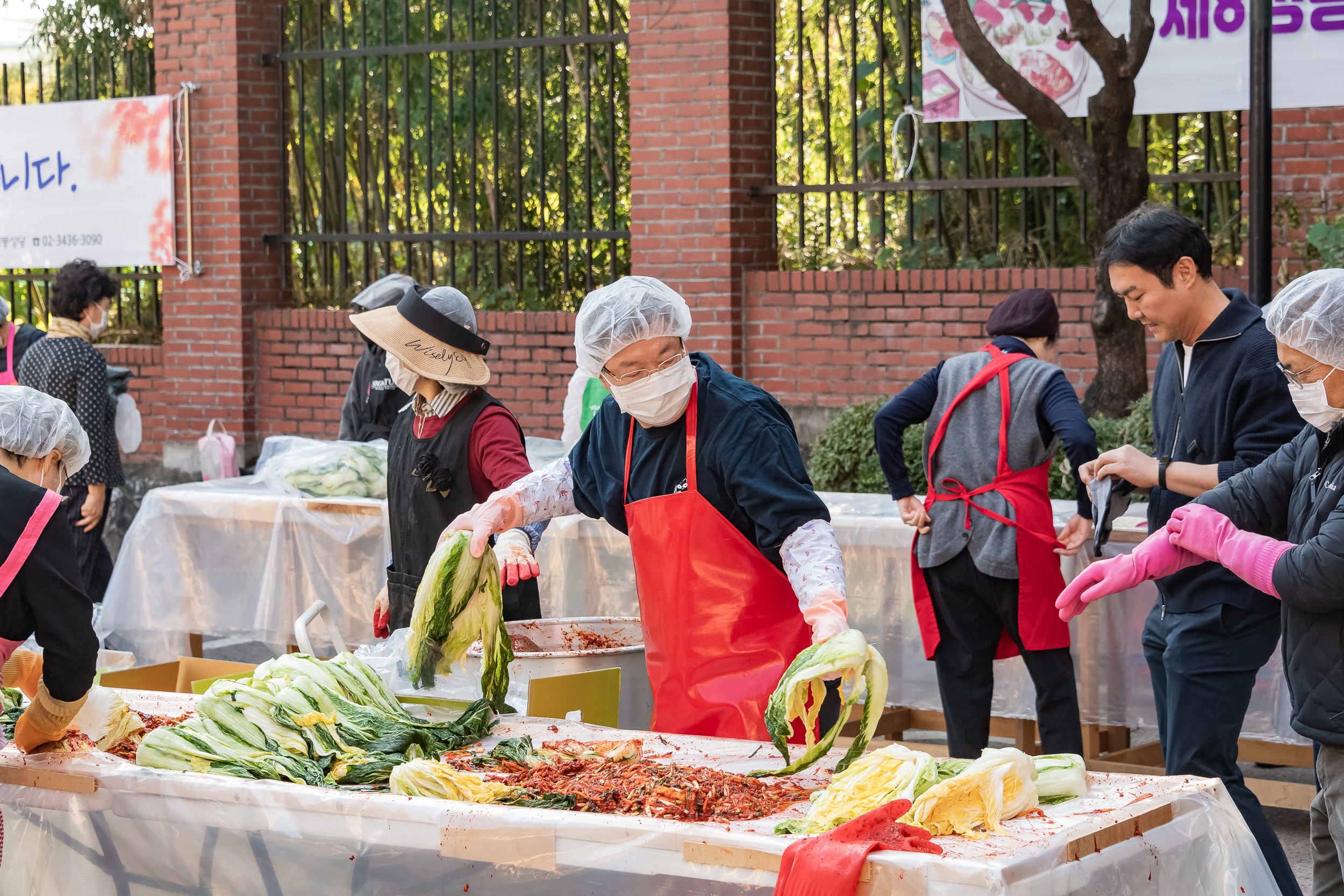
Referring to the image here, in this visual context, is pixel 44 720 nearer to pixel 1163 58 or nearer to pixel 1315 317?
pixel 1315 317

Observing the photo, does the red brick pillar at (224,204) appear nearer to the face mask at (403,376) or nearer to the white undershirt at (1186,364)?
the face mask at (403,376)

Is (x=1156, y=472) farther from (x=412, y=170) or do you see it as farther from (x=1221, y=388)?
(x=412, y=170)

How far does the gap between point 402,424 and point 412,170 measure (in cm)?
724

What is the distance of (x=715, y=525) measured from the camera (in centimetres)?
372

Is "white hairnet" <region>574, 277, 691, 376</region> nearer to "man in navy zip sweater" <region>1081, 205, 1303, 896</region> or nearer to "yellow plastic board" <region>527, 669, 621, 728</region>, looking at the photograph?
"yellow plastic board" <region>527, 669, 621, 728</region>

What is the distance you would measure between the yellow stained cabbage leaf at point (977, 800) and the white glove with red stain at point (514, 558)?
1.42 metres

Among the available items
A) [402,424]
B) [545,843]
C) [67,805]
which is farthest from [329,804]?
[402,424]

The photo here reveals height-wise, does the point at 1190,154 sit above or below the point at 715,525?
above

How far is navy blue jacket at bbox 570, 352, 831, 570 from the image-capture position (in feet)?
11.8

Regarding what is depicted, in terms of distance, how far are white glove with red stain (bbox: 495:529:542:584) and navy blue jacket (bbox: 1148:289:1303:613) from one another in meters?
1.66

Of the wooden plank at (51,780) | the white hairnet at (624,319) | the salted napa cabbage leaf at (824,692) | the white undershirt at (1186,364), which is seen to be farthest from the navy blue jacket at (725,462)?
the wooden plank at (51,780)

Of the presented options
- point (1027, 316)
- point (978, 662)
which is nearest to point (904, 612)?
point (978, 662)

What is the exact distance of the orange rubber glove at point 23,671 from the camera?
3787 mm

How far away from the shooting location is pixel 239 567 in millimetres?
7402
